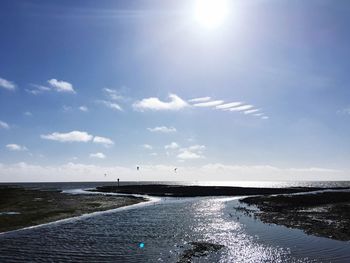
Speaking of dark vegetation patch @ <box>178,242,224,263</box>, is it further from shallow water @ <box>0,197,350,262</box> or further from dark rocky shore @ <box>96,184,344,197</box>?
dark rocky shore @ <box>96,184,344,197</box>

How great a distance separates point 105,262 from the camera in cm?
2253

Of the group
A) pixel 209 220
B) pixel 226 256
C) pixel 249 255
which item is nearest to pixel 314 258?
pixel 249 255

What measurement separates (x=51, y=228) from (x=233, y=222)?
1960cm

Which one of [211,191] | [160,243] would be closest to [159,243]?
[160,243]

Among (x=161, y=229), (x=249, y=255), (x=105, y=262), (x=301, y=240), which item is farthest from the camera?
(x=161, y=229)

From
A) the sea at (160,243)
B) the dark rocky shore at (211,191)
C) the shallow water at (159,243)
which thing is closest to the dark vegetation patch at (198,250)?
the sea at (160,243)

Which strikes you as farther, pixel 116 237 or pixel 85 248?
pixel 116 237

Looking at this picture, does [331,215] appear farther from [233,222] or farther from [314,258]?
[314,258]

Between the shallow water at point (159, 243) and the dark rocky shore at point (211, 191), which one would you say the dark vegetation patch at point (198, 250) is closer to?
the shallow water at point (159, 243)

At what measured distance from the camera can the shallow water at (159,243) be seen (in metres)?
23.6

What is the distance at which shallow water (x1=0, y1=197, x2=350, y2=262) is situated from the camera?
77.3 feet

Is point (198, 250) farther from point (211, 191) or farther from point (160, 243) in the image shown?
point (211, 191)

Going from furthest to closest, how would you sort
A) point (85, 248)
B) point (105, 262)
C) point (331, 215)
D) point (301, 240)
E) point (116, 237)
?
1. point (331, 215)
2. point (116, 237)
3. point (301, 240)
4. point (85, 248)
5. point (105, 262)

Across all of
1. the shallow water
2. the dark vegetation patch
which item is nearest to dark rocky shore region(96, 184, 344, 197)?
the shallow water
